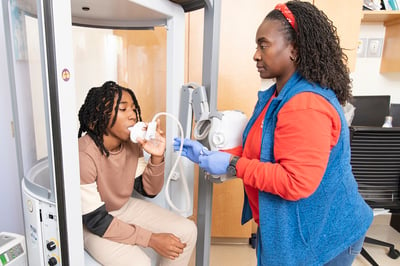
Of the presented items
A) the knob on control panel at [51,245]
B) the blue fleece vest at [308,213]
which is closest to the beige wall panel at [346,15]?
the blue fleece vest at [308,213]

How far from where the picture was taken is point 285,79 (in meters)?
0.93

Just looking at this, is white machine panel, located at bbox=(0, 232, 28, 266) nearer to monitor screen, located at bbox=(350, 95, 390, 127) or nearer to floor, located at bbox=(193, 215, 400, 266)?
floor, located at bbox=(193, 215, 400, 266)

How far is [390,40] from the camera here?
7.51ft

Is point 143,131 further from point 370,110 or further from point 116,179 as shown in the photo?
point 370,110

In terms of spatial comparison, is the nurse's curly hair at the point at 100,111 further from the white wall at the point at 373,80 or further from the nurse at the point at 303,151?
the white wall at the point at 373,80

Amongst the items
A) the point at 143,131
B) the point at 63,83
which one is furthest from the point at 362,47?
the point at 63,83

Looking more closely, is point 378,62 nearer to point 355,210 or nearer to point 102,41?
point 355,210

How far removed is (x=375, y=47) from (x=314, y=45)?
1897mm

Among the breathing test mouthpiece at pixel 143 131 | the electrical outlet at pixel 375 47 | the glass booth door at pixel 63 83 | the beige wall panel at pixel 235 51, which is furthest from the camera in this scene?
the electrical outlet at pixel 375 47

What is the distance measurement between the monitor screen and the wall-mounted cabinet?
251 millimetres

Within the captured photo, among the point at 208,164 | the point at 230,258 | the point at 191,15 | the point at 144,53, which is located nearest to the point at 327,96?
the point at 208,164

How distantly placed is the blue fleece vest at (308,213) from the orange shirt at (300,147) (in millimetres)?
45

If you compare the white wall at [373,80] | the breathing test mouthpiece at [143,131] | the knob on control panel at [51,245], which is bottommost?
the knob on control panel at [51,245]

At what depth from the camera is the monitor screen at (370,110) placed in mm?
2262
